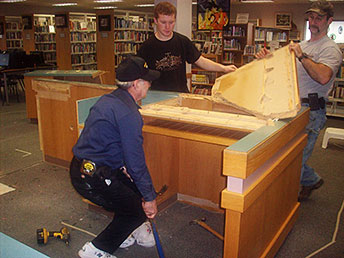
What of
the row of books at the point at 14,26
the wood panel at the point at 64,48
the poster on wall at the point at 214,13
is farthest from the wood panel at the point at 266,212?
the row of books at the point at 14,26

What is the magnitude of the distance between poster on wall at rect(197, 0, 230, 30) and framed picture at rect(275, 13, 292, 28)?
8.74 m

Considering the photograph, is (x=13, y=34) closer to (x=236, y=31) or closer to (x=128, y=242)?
(x=236, y=31)

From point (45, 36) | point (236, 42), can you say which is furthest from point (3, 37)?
point (236, 42)

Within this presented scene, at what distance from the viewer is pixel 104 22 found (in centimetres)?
1030

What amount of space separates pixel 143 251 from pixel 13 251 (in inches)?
Result: 63.5

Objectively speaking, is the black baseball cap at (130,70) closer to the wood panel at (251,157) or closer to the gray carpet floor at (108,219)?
the wood panel at (251,157)

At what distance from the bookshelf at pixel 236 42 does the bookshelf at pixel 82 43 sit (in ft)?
16.9

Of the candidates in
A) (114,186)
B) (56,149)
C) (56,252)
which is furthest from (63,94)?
(114,186)

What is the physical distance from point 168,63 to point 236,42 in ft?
18.8

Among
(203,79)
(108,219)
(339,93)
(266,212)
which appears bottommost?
(108,219)

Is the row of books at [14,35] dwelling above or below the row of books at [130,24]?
below

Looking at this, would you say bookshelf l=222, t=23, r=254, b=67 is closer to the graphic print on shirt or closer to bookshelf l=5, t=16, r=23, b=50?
the graphic print on shirt

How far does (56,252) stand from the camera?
7.99 ft

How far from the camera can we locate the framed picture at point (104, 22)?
10242mm
